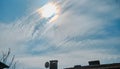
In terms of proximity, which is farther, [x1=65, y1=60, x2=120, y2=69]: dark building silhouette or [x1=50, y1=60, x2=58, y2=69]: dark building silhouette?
[x1=50, y1=60, x2=58, y2=69]: dark building silhouette

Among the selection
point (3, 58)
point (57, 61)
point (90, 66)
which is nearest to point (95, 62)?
point (90, 66)

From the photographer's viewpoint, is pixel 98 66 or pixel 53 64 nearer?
pixel 98 66

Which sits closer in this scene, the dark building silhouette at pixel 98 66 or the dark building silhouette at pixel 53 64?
the dark building silhouette at pixel 98 66

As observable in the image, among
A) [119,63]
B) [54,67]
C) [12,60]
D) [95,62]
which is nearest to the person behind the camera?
[119,63]

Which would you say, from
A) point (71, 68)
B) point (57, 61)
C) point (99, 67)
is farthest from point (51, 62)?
point (99, 67)

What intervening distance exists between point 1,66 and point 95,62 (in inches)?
441

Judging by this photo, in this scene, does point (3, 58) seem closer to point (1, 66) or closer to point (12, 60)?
point (12, 60)

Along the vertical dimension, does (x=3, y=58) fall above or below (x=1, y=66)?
above

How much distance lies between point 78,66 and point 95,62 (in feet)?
7.30

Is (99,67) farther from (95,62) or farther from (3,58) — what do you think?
(3,58)

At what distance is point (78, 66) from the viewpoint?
70.1 ft

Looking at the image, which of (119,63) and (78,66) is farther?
(78,66)

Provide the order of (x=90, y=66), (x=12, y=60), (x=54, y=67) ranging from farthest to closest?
(x=12, y=60), (x=54, y=67), (x=90, y=66)

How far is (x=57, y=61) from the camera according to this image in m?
23.7
